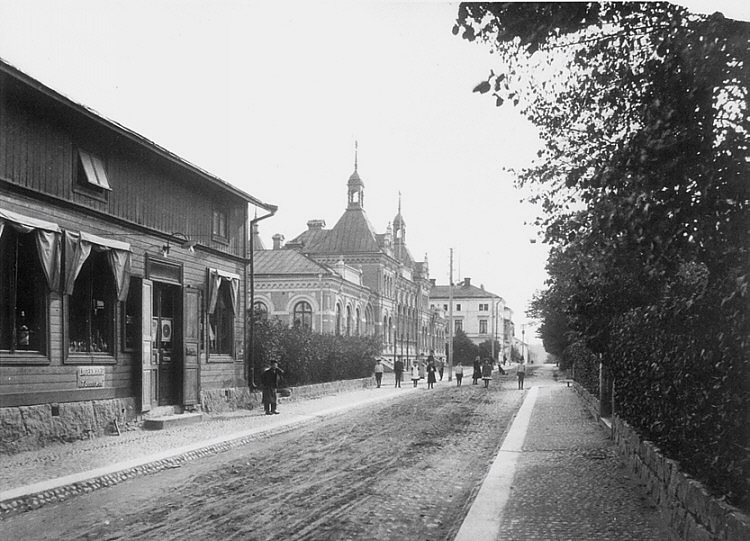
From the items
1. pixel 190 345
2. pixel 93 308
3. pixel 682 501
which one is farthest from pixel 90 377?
pixel 682 501

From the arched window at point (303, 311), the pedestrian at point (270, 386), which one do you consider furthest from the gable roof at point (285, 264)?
the pedestrian at point (270, 386)

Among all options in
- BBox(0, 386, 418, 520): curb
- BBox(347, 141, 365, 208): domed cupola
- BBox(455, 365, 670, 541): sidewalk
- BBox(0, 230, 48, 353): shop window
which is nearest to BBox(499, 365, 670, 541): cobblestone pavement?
BBox(455, 365, 670, 541): sidewalk

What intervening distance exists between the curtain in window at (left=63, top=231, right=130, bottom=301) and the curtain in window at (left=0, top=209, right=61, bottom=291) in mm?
310

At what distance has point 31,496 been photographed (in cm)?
852

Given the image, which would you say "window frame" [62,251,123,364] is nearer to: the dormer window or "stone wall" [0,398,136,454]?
"stone wall" [0,398,136,454]

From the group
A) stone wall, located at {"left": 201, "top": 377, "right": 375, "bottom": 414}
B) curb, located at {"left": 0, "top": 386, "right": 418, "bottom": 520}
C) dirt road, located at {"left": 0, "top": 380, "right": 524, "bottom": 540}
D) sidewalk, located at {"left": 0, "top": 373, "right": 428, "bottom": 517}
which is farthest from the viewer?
stone wall, located at {"left": 201, "top": 377, "right": 375, "bottom": 414}

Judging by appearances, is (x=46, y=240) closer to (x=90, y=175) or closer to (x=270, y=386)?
(x=90, y=175)

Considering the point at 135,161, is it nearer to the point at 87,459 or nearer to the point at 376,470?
the point at 87,459

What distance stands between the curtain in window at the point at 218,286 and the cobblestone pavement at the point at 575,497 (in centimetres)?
937

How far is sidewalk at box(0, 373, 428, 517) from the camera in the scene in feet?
29.4

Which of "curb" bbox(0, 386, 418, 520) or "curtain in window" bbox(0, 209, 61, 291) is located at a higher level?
"curtain in window" bbox(0, 209, 61, 291)

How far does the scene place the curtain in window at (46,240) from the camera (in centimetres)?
1248

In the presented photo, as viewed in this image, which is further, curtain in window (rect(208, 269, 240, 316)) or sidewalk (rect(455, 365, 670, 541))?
curtain in window (rect(208, 269, 240, 316))

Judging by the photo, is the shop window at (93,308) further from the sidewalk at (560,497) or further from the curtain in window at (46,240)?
the sidewalk at (560,497)
